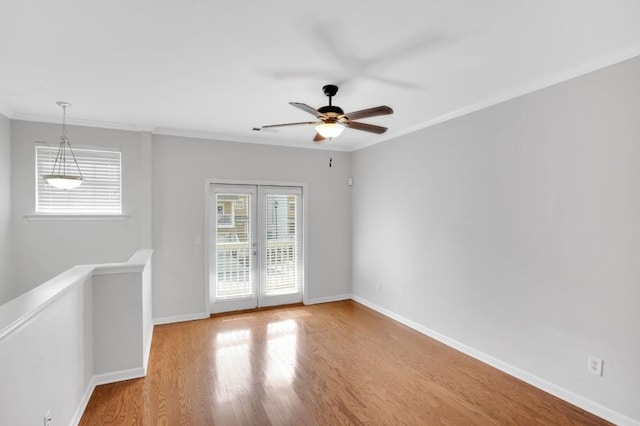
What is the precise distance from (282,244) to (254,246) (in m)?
0.48

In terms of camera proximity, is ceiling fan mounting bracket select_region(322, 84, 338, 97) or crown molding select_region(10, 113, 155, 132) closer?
ceiling fan mounting bracket select_region(322, 84, 338, 97)

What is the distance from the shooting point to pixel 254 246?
5.13 metres

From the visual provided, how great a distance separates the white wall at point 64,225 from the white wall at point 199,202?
0.29 m

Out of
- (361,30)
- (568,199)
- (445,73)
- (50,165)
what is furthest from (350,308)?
(50,165)

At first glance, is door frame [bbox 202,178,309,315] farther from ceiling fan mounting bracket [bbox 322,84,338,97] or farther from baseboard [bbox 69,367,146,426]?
ceiling fan mounting bracket [bbox 322,84,338,97]

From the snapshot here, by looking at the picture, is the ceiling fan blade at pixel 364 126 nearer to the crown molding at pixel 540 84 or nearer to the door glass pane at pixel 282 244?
the crown molding at pixel 540 84

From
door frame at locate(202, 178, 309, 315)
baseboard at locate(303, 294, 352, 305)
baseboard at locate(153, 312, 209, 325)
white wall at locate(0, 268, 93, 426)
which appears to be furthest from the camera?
baseboard at locate(303, 294, 352, 305)

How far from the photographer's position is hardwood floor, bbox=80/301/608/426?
2.48m

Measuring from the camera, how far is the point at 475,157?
355 centimetres

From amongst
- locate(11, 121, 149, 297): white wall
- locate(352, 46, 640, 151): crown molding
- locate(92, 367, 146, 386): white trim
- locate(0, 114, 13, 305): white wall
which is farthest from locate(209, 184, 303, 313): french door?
locate(352, 46, 640, 151): crown molding

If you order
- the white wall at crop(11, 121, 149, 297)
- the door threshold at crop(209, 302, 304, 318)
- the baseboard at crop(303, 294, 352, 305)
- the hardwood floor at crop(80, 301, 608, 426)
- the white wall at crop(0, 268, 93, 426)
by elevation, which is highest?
the white wall at crop(11, 121, 149, 297)

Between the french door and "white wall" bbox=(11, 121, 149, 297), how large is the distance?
1.07 meters

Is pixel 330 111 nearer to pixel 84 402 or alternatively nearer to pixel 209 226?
pixel 209 226

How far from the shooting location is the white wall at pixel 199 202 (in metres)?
4.59
